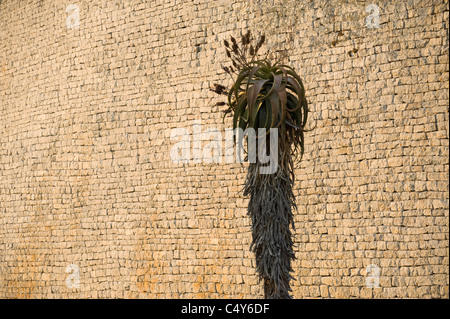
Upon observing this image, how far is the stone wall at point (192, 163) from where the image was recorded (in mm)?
6840

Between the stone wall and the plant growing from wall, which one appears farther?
the stone wall

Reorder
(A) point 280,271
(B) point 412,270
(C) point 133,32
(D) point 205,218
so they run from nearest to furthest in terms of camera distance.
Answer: (A) point 280,271 < (B) point 412,270 < (D) point 205,218 < (C) point 133,32

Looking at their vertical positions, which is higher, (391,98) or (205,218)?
(391,98)

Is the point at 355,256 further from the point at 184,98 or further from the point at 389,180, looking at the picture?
the point at 184,98

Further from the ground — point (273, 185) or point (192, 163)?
point (192, 163)

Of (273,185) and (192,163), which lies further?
(192,163)

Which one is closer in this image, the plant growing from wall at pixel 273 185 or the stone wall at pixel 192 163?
the plant growing from wall at pixel 273 185

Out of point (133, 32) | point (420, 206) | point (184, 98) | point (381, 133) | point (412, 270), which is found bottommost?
point (412, 270)

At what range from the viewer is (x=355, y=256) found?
23.1 feet

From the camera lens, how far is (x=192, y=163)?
331 inches

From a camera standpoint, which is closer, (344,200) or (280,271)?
(280,271)

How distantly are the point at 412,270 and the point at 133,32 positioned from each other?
16.5 feet

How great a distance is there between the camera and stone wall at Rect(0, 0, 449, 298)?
22.4 ft

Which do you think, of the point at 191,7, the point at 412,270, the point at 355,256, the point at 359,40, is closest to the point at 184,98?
the point at 191,7
